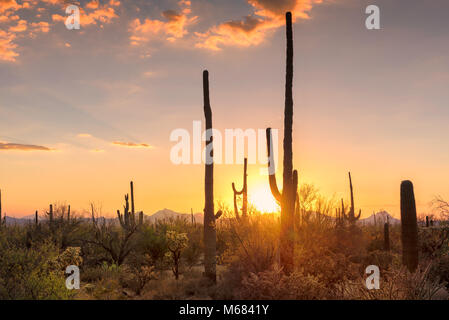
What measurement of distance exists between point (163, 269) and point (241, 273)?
6.23m

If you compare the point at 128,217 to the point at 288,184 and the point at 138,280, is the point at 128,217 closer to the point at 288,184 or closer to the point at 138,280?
the point at 138,280

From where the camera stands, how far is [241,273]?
1230 cm

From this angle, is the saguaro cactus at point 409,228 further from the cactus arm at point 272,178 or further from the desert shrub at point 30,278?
the desert shrub at point 30,278

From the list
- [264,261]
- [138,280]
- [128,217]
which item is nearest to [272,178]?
[264,261]

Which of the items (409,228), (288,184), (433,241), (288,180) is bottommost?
(433,241)

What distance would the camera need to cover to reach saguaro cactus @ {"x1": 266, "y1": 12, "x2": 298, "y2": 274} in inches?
466

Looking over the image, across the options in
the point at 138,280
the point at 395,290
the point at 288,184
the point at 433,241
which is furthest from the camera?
the point at 433,241

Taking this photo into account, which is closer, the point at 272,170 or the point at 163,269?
the point at 272,170

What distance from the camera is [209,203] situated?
1524 cm

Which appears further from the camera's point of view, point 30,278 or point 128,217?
point 128,217

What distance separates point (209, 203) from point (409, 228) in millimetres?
6835

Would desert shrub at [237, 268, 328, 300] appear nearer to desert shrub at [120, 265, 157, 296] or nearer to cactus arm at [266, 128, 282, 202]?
cactus arm at [266, 128, 282, 202]
